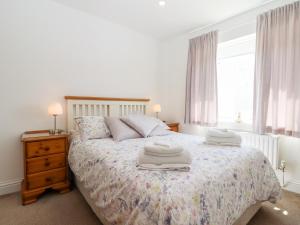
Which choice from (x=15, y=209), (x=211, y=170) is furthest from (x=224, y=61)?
(x=15, y=209)

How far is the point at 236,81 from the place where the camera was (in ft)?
9.50

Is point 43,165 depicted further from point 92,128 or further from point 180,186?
point 180,186

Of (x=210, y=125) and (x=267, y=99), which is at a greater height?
(x=267, y=99)

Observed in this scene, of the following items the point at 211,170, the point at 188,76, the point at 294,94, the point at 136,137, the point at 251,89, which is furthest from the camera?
the point at 188,76

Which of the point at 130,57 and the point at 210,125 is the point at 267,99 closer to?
the point at 210,125

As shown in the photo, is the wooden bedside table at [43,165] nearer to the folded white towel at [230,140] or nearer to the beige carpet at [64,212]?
the beige carpet at [64,212]

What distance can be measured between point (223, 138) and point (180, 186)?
1.15 m

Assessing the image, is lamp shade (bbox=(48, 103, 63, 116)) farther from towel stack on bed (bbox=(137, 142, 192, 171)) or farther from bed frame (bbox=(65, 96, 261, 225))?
towel stack on bed (bbox=(137, 142, 192, 171))

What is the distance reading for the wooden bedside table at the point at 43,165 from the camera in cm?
194

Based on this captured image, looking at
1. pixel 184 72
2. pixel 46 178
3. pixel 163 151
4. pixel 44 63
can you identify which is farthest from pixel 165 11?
pixel 46 178

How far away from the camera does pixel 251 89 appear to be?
2.73 meters

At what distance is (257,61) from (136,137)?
203cm

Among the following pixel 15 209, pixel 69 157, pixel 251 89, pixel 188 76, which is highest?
pixel 188 76

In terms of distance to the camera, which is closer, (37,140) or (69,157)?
(37,140)
